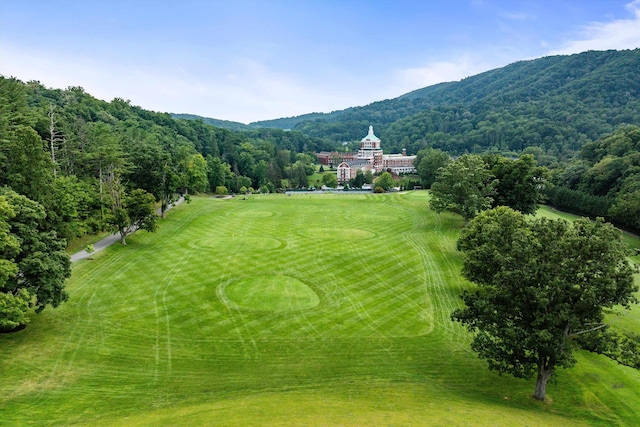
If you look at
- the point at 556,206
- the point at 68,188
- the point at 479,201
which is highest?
the point at 68,188

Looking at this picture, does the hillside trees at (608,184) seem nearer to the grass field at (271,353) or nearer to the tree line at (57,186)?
the grass field at (271,353)

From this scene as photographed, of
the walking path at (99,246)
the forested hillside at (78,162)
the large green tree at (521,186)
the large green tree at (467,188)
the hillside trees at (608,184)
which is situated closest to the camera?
the forested hillside at (78,162)

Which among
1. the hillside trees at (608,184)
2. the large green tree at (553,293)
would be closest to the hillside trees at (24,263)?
the large green tree at (553,293)

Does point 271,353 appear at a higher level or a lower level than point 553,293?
lower

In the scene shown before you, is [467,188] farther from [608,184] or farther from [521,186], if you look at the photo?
[608,184]

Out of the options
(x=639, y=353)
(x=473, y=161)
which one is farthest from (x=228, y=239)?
(x=639, y=353)

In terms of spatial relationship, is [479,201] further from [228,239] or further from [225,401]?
[225,401]

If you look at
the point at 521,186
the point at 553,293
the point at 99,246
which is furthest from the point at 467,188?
the point at 99,246
